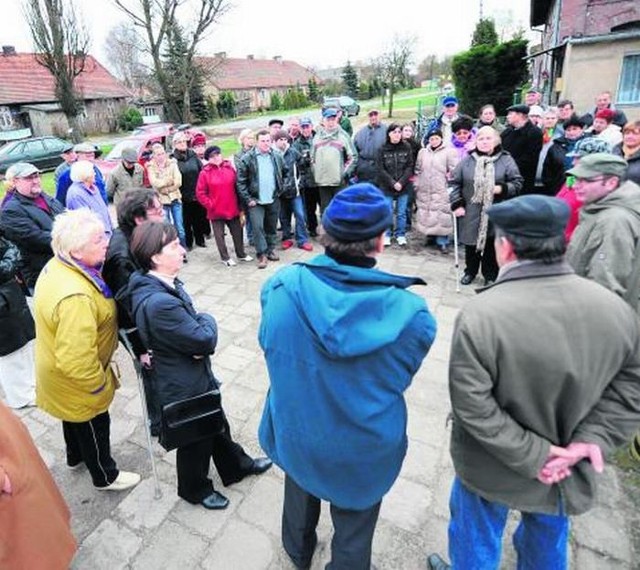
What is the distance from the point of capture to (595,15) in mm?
13703

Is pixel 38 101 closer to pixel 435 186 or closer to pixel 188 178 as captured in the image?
pixel 188 178

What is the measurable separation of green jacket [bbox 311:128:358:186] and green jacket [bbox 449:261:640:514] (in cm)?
535

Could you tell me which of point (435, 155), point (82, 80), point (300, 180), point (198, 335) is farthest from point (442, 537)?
point (82, 80)

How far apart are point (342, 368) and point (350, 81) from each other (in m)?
53.5

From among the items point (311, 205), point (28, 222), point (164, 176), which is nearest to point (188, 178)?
point (164, 176)

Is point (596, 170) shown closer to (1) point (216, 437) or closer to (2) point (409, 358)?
(2) point (409, 358)

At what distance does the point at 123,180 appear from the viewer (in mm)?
6457

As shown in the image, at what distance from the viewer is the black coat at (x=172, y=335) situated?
2.22 metres

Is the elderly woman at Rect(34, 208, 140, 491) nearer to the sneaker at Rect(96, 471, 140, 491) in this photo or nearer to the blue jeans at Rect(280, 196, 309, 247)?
the sneaker at Rect(96, 471, 140, 491)

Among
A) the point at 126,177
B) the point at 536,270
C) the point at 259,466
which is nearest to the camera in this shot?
the point at 536,270

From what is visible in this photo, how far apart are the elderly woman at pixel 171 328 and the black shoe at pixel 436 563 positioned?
1.36 meters

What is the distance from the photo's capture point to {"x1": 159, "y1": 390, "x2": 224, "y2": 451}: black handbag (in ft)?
7.82

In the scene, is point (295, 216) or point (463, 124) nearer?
point (463, 124)

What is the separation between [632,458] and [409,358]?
238 cm
